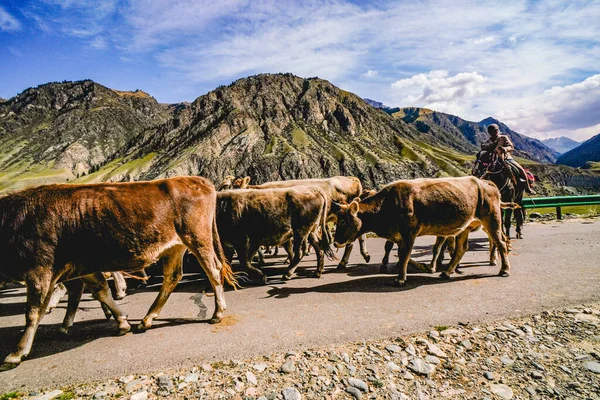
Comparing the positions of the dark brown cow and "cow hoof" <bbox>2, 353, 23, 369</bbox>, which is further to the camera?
the dark brown cow

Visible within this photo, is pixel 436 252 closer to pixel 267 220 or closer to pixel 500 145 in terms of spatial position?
pixel 267 220

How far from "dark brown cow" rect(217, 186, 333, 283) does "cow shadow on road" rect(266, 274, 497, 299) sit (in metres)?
1.09

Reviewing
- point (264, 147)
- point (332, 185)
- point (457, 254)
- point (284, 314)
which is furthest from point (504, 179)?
point (264, 147)

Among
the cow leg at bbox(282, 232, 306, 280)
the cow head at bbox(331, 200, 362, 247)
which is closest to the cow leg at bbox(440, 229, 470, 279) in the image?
the cow head at bbox(331, 200, 362, 247)

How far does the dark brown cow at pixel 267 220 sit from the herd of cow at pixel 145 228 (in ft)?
1.81

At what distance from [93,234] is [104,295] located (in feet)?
4.25

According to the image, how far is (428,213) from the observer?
736 centimetres

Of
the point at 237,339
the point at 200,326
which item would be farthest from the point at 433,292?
the point at 200,326

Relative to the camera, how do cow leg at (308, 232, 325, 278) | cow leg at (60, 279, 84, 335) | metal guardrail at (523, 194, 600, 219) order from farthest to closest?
metal guardrail at (523, 194, 600, 219), cow leg at (308, 232, 325, 278), cow leg at (60, 279, 84, 335)

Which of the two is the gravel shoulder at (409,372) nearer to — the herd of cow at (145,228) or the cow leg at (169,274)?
the herd of cow at (145,228)

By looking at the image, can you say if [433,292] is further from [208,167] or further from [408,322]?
[208,167]

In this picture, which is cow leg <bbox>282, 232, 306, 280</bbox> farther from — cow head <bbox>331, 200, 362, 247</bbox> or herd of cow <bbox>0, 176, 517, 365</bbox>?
cow head <bbox>331, 200, 362, 247</bbox>

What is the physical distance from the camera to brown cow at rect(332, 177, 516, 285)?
7367mm

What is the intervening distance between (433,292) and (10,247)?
7.14 metres
